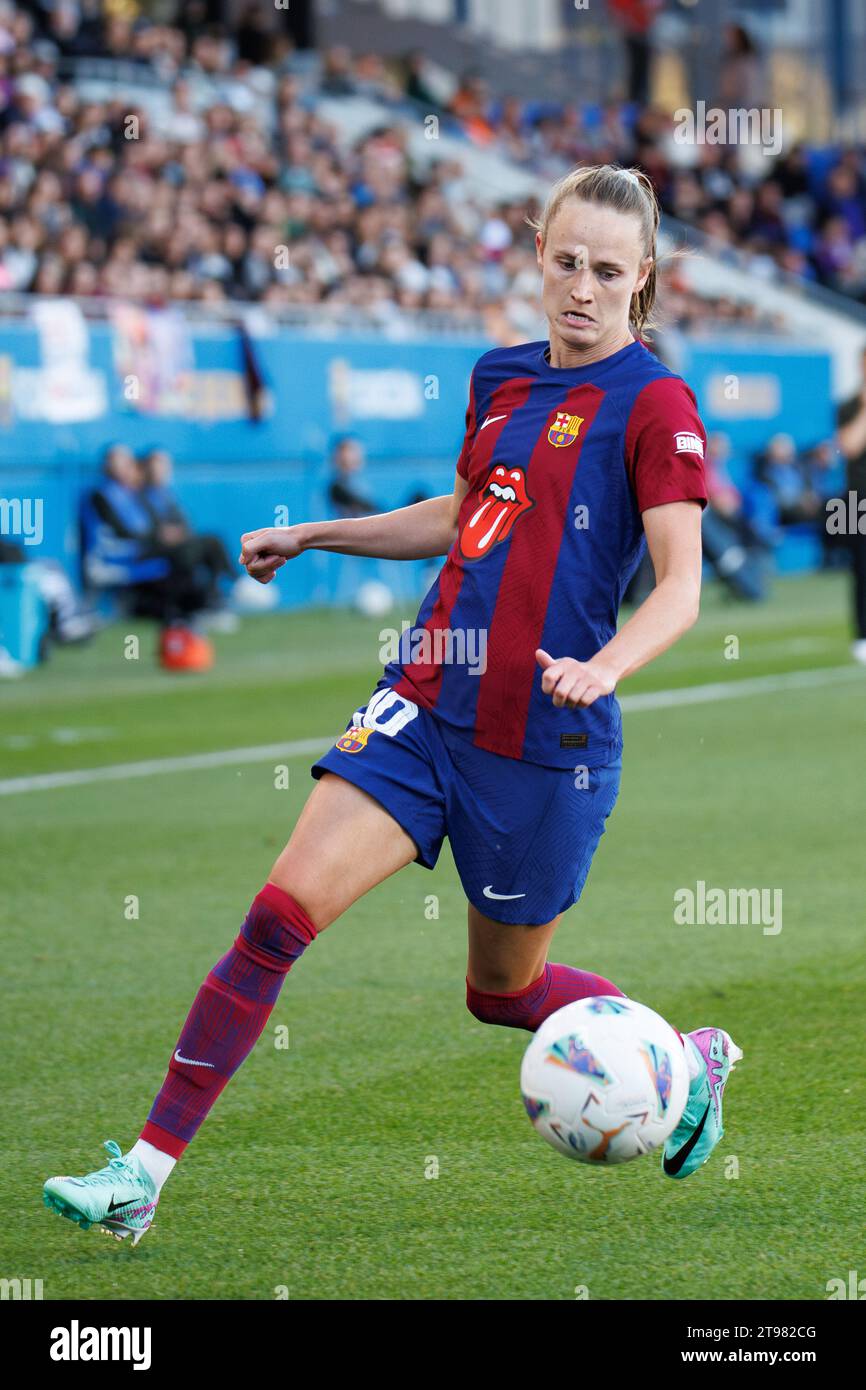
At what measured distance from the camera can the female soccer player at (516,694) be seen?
3924 millimetres

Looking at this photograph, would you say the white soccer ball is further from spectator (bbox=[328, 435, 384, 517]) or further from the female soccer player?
the female soccer player

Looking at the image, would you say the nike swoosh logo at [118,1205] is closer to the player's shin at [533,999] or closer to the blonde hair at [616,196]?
the player's shin at [533,999]

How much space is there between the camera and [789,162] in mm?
33375

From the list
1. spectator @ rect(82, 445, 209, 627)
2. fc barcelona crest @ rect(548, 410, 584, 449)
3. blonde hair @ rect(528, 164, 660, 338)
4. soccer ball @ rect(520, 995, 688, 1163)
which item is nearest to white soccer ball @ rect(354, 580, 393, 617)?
spectator @ rect(82, 445, 209, 627)

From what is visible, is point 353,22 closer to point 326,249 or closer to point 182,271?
point 326,249

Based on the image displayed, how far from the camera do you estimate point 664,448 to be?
3.87 metres

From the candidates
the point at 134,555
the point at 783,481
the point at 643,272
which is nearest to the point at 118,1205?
the point at 643,272

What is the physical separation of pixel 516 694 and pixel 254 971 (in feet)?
2.38

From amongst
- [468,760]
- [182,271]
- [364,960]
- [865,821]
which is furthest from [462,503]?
[182,271]

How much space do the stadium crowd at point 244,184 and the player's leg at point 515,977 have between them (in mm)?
10751

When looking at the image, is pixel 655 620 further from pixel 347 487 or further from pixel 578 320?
pixel 347 487

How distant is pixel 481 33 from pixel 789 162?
756cm

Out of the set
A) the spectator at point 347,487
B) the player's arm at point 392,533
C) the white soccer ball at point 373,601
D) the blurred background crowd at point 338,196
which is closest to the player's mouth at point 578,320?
the player's arm at point 392,533

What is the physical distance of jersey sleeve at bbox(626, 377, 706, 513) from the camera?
384cm
